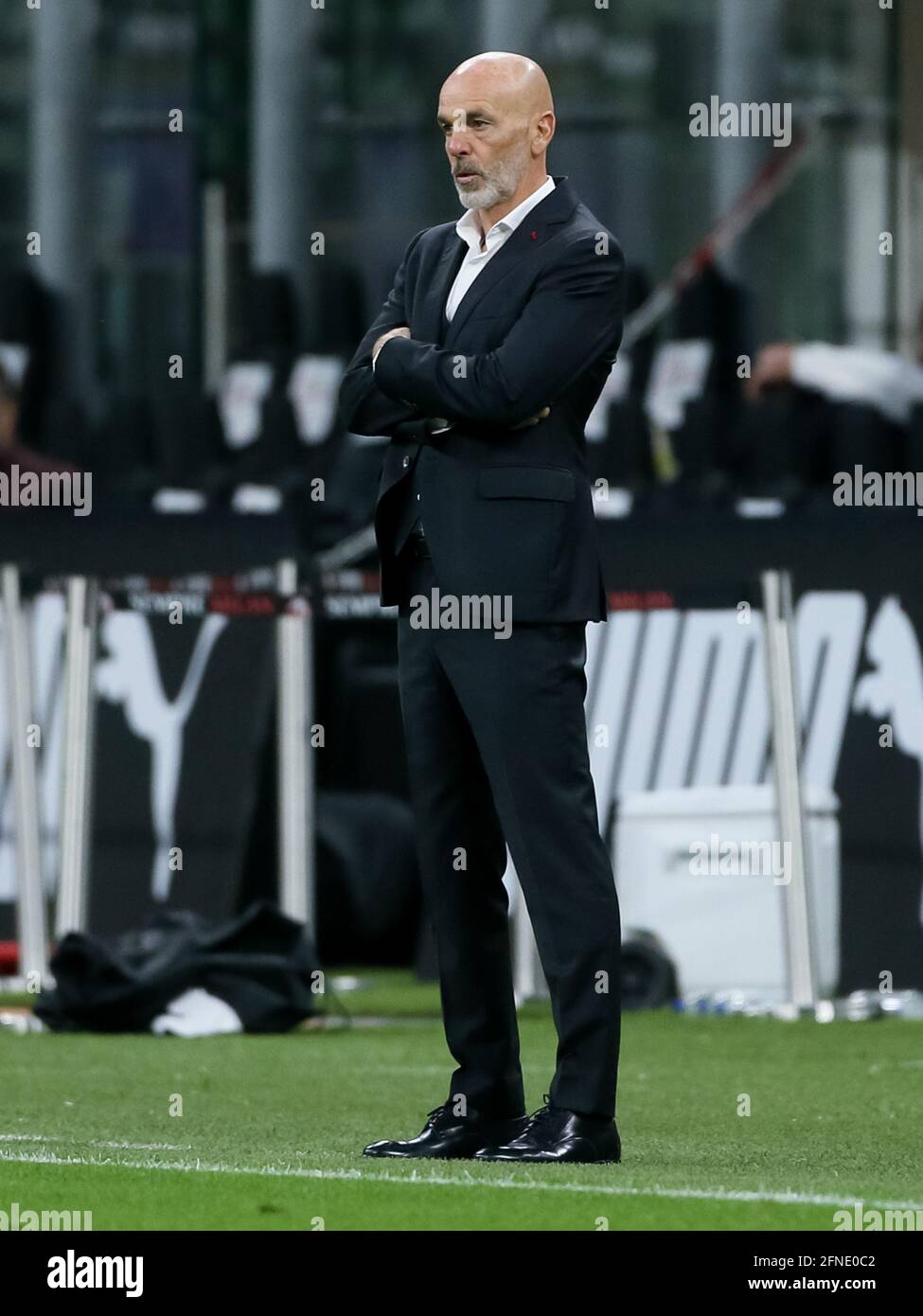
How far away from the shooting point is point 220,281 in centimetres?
1991

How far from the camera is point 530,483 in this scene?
18.3 feet

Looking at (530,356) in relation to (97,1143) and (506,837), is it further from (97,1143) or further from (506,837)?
(97,1143)

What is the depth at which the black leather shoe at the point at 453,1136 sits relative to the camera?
225 inches

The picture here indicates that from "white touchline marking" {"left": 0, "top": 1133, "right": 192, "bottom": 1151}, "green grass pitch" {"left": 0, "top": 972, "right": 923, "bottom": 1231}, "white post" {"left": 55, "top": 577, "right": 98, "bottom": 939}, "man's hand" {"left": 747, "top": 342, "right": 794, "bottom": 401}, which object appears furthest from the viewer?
"man's hand" {"left": 747, "top": 342, "right": 794, "bottom": 401}

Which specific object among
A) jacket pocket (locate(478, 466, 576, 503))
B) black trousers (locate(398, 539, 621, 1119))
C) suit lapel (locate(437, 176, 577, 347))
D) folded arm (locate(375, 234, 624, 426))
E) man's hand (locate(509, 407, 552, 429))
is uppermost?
suit lapel (locate(437, 176, 577, 347))

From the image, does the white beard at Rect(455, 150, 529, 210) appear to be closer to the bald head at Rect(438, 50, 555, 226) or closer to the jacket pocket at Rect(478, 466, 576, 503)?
the bald head at Rect(438, 50, 555, 226)

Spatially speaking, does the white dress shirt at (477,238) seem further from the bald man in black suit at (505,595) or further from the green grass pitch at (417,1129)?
the green grass pitch at (417,1129)

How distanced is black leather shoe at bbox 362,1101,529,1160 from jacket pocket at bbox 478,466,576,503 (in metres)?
1.18

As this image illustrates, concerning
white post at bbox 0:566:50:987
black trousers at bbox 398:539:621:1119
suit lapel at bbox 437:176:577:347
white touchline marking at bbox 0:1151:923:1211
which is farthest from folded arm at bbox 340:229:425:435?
white post at bbox 0:566:50:987

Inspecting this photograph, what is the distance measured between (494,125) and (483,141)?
1.4 inches

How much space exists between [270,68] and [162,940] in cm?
1086

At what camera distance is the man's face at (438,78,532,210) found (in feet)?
18.4

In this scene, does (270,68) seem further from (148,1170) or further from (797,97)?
(148,1170)
